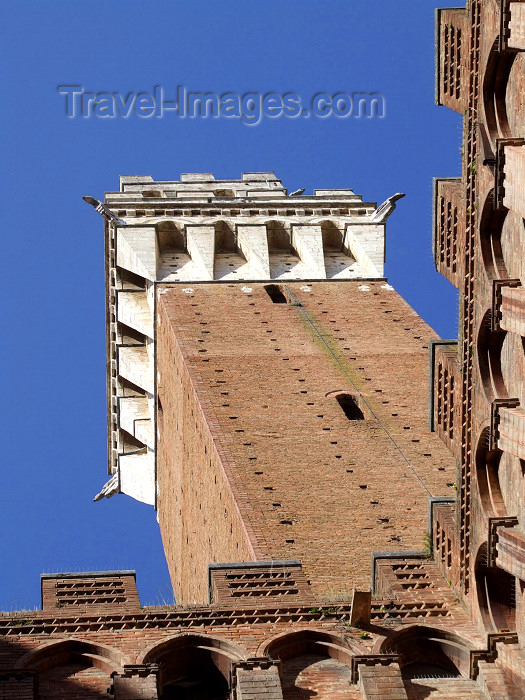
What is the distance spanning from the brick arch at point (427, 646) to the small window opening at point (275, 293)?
21704 mm

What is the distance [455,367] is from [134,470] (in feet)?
81.4

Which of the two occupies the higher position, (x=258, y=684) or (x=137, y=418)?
(x=137, y=418)

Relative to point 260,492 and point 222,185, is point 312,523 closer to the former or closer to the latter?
point 260,492

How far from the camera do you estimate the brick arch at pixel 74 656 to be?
62.8ft

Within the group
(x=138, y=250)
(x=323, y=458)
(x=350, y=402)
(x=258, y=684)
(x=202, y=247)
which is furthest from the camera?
(x=202, y=247)

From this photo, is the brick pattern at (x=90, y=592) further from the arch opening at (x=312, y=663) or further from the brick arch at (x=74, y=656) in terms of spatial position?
the arch opening at (x=312, y=663)

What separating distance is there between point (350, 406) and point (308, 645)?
1399 centimetres

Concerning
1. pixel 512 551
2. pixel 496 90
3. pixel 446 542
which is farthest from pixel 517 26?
pixel 446 542

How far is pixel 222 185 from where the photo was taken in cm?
5238

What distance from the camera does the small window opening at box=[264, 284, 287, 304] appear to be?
4153 centimetres

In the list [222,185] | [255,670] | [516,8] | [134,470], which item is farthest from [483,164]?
[222,185]

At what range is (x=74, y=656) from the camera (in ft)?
Answer: 64.1

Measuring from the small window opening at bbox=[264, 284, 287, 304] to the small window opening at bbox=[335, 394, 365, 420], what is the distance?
785cm

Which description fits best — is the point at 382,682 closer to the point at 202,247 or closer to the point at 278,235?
the point at 202,247
